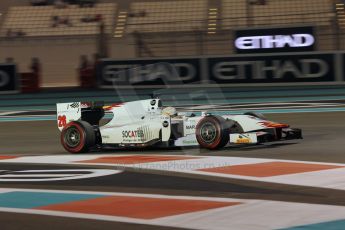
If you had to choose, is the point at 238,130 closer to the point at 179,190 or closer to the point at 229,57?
the point at 179,190

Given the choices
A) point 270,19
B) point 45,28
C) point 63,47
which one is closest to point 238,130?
point 270,19

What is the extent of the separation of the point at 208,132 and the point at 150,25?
15095 millimetres

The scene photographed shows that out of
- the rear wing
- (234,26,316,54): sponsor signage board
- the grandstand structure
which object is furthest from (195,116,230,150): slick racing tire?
(234,26,316,54): sponsor signage board

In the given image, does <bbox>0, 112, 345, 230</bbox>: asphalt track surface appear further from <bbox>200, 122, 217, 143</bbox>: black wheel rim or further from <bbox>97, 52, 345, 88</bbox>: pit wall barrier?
<bbox>97, 52, 345, 88</bbox>: pit wall barrier

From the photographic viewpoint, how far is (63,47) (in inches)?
1091

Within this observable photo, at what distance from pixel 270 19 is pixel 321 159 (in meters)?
15.9

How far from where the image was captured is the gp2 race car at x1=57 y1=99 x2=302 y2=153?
8875mm

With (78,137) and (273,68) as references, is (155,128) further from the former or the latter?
(273,68)

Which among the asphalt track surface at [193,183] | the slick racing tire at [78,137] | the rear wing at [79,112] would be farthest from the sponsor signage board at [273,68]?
the slick racing tire at [78,137]

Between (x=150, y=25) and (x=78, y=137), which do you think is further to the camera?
(x=150, y=25)

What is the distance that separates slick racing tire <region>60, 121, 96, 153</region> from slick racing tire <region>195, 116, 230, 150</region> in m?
1.67

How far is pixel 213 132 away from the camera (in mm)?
8867

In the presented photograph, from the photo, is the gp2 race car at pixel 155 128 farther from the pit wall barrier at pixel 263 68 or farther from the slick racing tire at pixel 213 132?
the pit wall barrier at pixel 263 68

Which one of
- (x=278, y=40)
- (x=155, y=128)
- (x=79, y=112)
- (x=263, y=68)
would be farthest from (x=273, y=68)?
(x=155, y=128)
